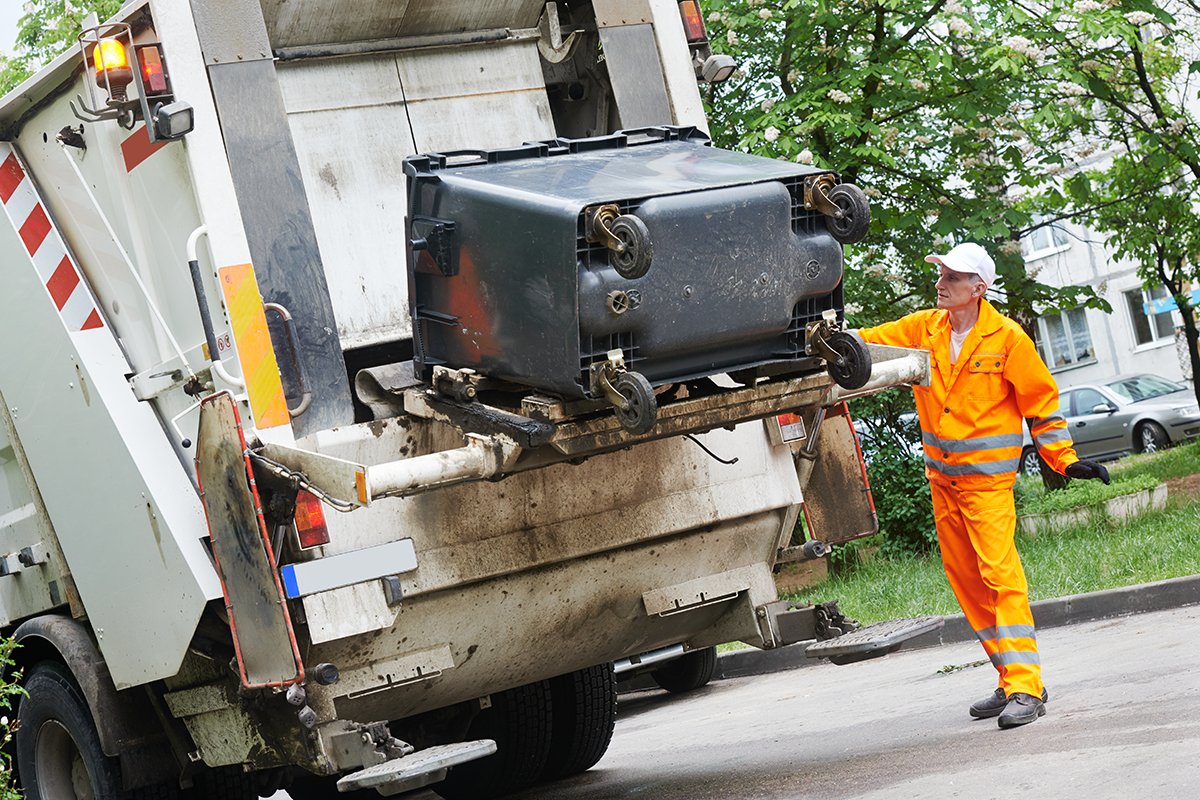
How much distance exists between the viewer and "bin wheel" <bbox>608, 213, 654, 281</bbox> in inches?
120

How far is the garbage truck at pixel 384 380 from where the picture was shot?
333 centimetres

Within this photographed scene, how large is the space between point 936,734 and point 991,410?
113 cm

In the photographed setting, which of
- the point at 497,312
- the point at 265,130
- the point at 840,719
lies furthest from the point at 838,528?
the point at 265,130

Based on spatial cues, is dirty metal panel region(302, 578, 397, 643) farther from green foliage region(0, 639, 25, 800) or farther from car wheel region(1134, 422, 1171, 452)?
car wheel region(1134, 422, 1171, 452)

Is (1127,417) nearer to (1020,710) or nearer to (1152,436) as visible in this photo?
(1152,436)

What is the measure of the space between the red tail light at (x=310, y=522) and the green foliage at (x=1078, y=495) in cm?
702

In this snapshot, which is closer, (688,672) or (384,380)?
(384,380)

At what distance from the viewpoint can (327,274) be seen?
153 inches

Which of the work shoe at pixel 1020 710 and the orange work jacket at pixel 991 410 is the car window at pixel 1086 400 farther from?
the work shoe at pixel 1020 710

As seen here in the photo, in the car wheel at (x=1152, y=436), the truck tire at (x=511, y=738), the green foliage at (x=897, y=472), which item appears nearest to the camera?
the truck tire at (x=511, y=738)

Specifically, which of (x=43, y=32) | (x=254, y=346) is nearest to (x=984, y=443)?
(x=254, y=346)

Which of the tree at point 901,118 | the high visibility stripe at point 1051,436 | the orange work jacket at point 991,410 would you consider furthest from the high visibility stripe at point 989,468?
the tree at point 901,118

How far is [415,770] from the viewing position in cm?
318

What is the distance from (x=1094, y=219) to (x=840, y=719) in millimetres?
7608
